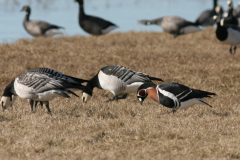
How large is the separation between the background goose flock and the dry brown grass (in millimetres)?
16

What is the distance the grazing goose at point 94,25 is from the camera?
56.5 feet

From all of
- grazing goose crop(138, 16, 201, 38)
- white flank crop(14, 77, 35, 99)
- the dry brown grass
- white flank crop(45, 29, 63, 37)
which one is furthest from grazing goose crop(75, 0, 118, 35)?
white flank crop(14, 77, 35, 99)

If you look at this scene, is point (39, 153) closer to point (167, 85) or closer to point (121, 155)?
point (121, 155)

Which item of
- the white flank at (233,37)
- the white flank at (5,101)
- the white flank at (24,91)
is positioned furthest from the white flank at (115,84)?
the white flank at (233,37)

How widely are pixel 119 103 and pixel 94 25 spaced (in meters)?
9.34

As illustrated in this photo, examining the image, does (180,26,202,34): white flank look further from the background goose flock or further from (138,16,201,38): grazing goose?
the background goose flock

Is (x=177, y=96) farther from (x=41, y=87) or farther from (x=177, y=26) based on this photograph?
(x=177, y=26)

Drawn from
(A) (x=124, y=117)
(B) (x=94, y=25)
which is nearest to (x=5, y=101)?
(A) (x=124, y=117)

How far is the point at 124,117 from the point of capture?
7.03 meters

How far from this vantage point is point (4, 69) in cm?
1145

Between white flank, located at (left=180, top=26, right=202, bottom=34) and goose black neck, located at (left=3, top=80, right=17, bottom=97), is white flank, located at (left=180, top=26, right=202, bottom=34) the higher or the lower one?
the lower one

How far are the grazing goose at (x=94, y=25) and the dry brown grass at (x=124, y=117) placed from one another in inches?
132

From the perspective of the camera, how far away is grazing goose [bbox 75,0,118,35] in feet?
56.5

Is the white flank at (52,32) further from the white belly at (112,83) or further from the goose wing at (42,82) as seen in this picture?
the goose wing at (42,82)
